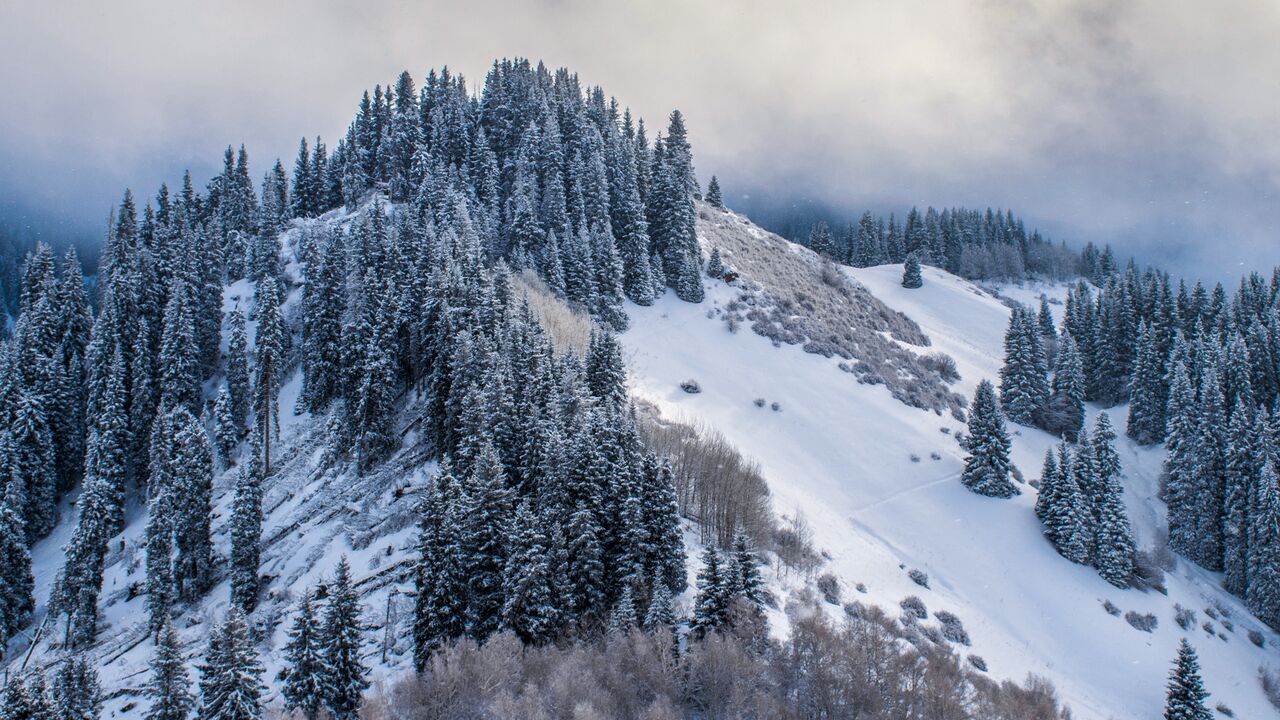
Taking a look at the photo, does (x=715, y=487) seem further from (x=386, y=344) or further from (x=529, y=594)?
(x=386, y=344)

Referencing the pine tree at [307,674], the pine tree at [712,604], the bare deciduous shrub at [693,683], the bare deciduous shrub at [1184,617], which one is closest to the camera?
the bare deciduous shrub at [693,683]

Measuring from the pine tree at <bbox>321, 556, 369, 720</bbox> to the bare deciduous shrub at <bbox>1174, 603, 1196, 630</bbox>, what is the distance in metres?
54.7

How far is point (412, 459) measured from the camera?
4741 centimetres

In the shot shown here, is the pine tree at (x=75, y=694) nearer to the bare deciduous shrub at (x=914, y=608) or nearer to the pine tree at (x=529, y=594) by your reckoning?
the pine tree at (x=529, y=594)

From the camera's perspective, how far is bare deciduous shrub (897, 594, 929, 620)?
41009mm

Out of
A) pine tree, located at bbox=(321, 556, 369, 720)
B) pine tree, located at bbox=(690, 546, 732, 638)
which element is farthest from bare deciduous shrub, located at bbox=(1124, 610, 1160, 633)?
pine tree, located at bbox=(321, 556, 369, 720)

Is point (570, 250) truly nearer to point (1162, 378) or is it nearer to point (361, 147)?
point (361, 147)

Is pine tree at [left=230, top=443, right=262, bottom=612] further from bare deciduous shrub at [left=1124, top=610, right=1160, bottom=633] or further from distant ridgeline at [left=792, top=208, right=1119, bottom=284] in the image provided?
distant ridgeline at [left=792, top=208, right=1119, bottom=284]

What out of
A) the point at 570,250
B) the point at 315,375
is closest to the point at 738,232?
the point at 570,250

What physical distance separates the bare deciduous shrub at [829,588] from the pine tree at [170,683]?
33425 millimetres

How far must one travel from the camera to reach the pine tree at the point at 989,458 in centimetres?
5600

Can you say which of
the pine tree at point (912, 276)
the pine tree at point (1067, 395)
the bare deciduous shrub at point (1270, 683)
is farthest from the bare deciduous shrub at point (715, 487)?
the pine tree at point (912, 276)

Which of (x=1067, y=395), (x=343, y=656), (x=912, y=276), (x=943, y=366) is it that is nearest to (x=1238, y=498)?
(x=1067, y=395)

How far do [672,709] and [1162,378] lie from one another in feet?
272
